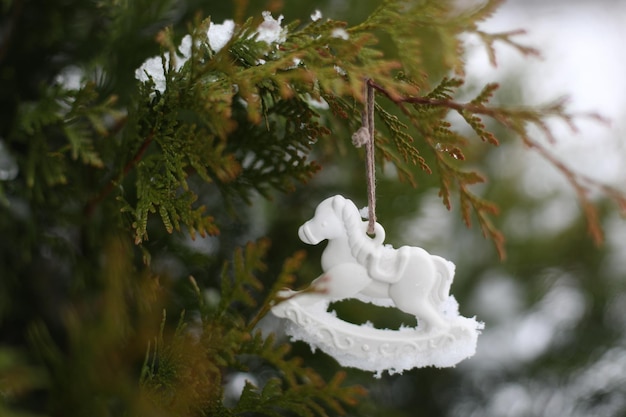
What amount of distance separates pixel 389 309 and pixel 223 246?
8.5 inches

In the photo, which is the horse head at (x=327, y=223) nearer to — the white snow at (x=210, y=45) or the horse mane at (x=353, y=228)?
the horse mane at (x=353, y=228)

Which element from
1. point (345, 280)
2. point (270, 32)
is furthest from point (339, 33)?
point (345, 280)

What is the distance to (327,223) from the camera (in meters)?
0.47

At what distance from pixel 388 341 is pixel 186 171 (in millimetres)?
238

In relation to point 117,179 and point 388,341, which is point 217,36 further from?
point 388,341

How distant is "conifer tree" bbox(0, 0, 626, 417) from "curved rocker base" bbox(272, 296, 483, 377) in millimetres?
48

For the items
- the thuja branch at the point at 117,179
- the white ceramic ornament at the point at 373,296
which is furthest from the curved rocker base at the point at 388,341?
the thuja branch at the point at 117,179

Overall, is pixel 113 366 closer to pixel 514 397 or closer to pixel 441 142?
pixel 441 142

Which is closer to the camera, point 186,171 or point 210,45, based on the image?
point 210,45

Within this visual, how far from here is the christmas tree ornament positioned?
47 centimetres

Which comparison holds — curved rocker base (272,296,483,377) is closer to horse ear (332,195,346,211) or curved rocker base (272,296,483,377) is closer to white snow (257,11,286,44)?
horse ear (332,195,346,211)

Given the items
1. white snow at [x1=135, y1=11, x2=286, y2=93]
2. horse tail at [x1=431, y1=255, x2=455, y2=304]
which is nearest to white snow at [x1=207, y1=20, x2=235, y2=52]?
white snow at [x1=135, y1=11, x2=286, y2=93]

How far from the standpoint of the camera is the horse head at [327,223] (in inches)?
18.5

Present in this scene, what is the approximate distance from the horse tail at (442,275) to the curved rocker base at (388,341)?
0.07 feet
